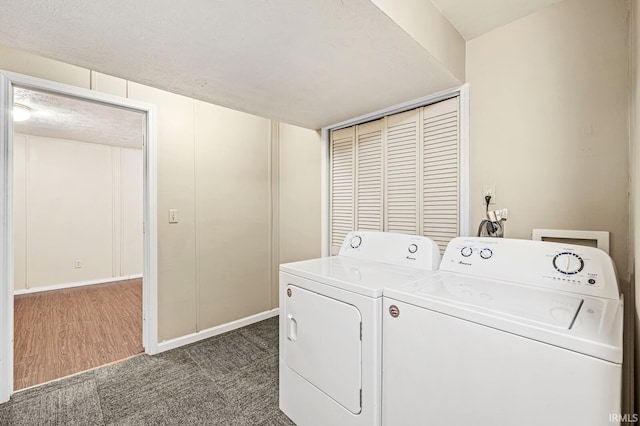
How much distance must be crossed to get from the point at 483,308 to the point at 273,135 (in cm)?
273

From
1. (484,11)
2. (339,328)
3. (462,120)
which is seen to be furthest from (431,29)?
(339,328)

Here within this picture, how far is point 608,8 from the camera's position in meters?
1.32

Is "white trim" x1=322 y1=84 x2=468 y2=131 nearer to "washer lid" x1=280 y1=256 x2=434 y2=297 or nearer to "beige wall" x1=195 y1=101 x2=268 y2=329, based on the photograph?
"beige wall" x1=195 y1=101 x2=268 y2=329

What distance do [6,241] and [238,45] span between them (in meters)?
1.92

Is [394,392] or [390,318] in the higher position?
[390,318]

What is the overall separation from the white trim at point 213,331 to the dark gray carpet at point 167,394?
0.09 m

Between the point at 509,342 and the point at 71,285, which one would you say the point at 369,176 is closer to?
the point at 509,342

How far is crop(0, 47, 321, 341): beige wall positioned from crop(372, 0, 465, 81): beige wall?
1.39 m

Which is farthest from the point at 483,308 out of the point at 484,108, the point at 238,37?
the point at 238,37

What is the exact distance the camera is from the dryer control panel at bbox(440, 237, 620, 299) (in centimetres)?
108

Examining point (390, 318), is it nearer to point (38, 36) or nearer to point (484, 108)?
point (484, 108)

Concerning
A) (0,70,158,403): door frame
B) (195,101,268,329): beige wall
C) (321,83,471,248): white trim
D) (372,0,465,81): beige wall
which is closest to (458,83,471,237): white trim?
(321,83,471,248): white trim

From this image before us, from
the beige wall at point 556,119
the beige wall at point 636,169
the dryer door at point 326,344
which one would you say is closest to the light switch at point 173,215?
the dryer door at point 326,344

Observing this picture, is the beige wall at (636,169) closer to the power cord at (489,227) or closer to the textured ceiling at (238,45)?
the power cord at (489,227)
